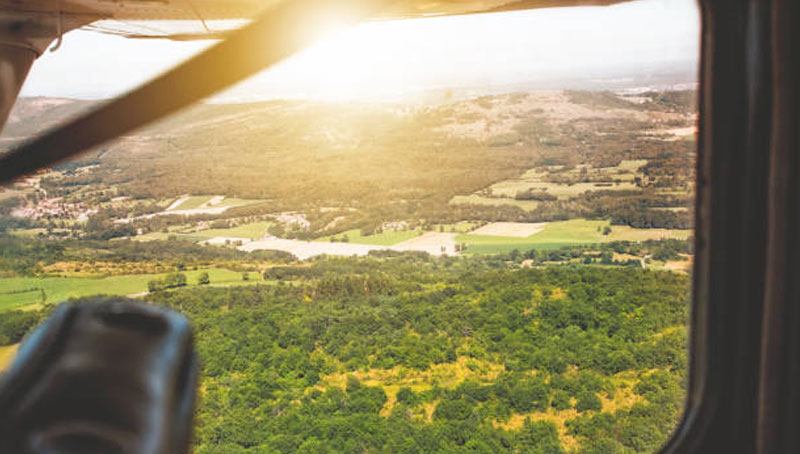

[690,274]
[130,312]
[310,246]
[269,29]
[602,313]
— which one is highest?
[269,29]

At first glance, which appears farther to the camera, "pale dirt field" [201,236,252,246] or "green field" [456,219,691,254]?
"pale dirt field" [201,236,252,246]

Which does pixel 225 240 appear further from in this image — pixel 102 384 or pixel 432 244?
pixel 102 384

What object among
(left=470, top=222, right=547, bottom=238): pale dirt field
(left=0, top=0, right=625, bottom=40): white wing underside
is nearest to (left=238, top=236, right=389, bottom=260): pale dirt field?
(left=470, top=222, right=547, bottom=238): pale dirt field

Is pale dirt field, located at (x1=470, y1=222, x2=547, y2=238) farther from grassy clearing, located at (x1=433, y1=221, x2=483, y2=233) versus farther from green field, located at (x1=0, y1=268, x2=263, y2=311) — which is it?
green field, located at (x1=0, y1=268, x2=263, y2=311)

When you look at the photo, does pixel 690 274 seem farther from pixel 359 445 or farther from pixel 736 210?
pixel 359 445

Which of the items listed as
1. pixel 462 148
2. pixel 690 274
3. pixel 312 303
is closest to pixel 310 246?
pixel 312 303

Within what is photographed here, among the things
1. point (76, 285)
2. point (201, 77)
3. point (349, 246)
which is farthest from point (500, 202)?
point (201, 77)
